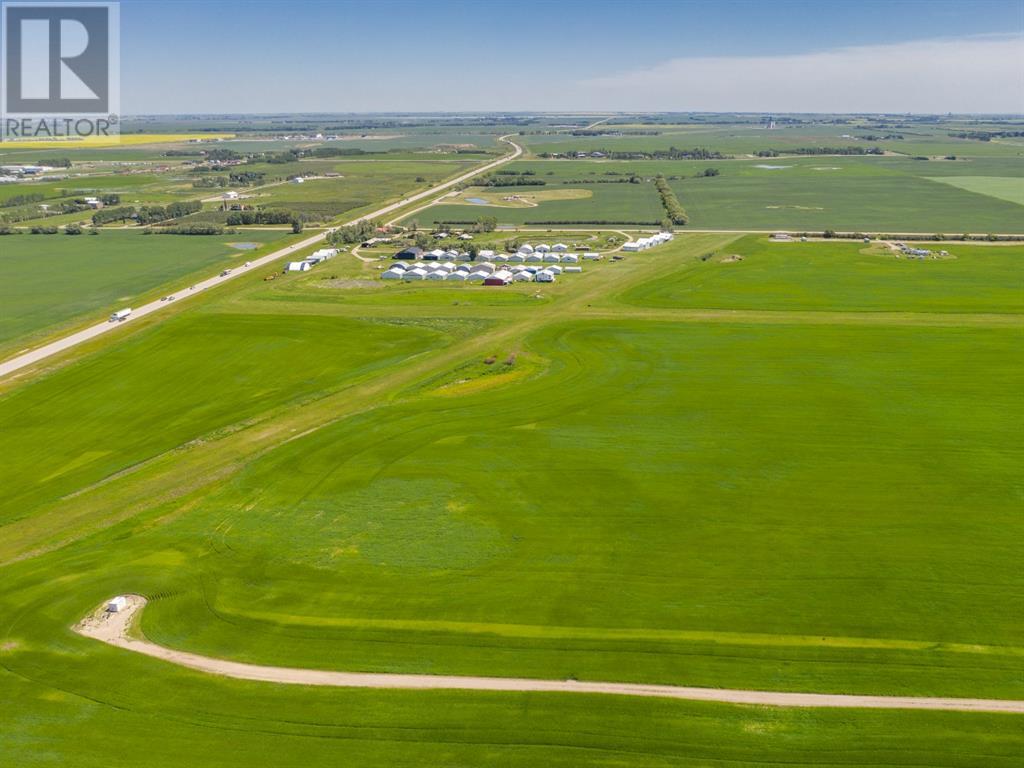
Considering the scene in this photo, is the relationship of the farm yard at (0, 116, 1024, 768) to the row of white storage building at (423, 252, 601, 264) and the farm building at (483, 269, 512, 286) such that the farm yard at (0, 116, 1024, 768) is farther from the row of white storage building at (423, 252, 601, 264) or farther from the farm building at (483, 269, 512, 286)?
the row of white storage building at (423, 252, 601, 264)

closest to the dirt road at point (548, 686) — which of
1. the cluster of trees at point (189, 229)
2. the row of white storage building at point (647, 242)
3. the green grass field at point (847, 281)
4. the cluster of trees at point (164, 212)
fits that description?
the green grass field at point (847, 281)

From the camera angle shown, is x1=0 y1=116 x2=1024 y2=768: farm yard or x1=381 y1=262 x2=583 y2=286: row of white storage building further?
x1=381 y1=262 x2=583 y2=286: row of white storage building

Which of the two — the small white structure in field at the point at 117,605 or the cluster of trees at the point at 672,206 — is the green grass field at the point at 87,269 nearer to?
the small white structure in field at the point at 117,605

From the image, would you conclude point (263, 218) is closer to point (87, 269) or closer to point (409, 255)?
point (87, 269)

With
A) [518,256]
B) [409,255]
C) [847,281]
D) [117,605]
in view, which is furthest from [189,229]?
[117,605]

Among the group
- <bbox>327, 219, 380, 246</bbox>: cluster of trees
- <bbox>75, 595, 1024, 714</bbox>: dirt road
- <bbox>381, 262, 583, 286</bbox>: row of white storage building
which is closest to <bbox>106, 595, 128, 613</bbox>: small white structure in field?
<bbox>75, 595, 1024, 714</bbox>: dirt road

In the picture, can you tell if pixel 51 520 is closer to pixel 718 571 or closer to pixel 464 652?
pixel 464 652
